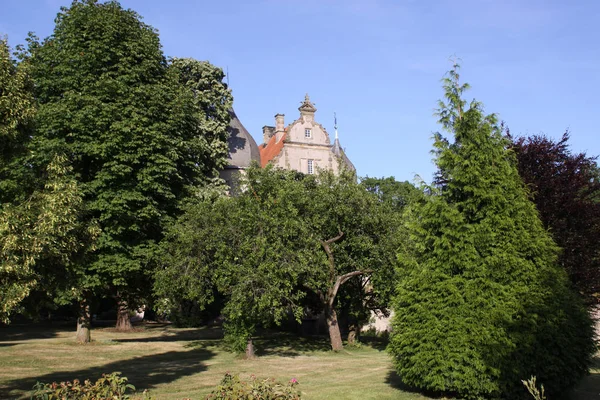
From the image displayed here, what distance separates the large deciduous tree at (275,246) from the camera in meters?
19.7

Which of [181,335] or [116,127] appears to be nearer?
[116,127]

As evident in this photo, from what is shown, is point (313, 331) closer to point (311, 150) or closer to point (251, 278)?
point (251, 278)

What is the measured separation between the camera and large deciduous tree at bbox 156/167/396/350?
64.6 ft

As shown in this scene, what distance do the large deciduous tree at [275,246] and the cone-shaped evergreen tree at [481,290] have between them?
7.02m

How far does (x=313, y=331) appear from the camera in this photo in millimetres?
33656

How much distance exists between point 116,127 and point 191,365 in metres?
9.93

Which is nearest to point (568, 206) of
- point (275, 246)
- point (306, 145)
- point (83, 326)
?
point (275, 246)

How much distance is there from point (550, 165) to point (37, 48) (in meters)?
22.6

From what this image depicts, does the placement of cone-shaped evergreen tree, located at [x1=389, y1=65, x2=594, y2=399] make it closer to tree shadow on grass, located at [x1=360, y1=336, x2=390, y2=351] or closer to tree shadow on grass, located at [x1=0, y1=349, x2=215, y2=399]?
tree shadow on grass, located at [x1=0, y1=349, x2=215, y2=399]

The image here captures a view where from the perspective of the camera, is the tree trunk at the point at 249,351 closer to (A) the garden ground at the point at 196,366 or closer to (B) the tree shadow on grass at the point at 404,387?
(A) the garden ground at the point at 196,366

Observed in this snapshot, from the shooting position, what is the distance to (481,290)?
1238cm

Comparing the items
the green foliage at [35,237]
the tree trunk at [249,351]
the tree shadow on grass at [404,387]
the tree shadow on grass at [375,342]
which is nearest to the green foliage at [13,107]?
the green foliage at [35,237]

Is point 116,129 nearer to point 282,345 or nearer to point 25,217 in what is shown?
point 25,217

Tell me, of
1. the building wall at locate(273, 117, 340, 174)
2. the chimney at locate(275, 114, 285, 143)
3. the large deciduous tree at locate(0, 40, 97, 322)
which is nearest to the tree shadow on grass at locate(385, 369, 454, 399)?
the large deciduous tree at locate(0, 40, 97, 322)
